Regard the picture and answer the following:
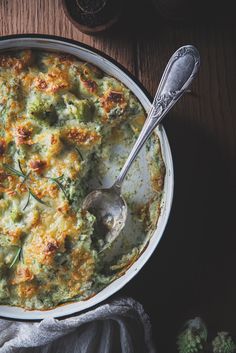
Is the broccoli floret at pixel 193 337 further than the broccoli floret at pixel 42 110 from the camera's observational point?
Yes

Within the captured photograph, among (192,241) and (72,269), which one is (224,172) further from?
(72,269)

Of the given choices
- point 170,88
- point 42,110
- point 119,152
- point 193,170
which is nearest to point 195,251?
point 193,170

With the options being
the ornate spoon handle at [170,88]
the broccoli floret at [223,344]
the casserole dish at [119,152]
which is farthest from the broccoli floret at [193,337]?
the ornate spoon handle at [170,88]

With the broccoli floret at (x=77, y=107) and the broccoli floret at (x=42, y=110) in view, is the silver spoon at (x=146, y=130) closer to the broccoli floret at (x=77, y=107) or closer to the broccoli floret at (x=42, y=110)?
the broccoli floret at (x=77, y=107)

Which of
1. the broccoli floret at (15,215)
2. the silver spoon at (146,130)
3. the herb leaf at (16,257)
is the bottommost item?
the herb leaf at (16,257)

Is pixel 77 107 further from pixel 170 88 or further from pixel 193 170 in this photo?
pixel 193 170

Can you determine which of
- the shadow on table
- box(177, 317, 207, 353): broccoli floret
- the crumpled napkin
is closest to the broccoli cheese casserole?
the crumpled napkin

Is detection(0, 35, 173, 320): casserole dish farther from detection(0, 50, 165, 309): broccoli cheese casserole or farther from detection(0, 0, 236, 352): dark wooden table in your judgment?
detection(0, 0, 236, 352): dark wooden table
